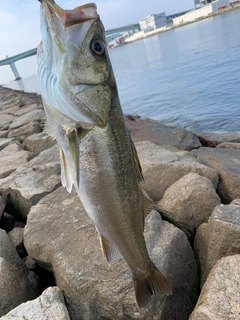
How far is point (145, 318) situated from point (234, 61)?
21427 mm

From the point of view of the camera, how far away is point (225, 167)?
16.1ft

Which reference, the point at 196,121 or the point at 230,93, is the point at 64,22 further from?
the point at 230,93

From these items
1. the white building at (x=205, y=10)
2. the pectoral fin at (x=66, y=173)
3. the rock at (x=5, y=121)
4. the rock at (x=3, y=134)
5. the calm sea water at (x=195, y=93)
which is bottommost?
the white building at (x=205, y=10)

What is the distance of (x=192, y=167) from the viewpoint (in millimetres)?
4574

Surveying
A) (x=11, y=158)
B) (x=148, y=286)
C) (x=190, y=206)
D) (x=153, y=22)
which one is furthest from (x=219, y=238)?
(x=153, y=22)

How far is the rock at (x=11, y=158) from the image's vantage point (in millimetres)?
6109

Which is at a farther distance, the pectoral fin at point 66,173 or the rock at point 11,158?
the rock at point 11,158

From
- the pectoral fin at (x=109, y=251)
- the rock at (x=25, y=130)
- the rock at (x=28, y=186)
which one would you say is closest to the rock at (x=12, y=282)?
the rock at (x=28, y=186)

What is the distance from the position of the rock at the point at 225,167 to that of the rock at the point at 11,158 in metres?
3.53

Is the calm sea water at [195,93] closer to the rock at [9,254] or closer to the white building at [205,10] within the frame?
the rock at [9,254]

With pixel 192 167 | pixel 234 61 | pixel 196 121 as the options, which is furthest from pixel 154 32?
pixel 192 167

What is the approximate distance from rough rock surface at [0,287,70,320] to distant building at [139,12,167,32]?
438 ft

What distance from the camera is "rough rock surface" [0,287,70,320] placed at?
8.32 ft

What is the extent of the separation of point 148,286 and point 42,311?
35.6 inches
